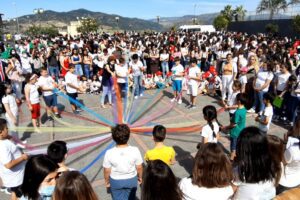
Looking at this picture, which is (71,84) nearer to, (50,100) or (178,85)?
(50,100)

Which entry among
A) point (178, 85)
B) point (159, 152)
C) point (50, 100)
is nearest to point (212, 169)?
point (159, 152)

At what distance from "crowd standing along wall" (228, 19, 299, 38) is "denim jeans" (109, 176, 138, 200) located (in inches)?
1362

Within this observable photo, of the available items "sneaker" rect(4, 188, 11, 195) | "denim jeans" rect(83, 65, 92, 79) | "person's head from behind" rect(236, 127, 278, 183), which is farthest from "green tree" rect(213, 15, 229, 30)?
"person's head from behind" rect(236, 127, 278, 183)

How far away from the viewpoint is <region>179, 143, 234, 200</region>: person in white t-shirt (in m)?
2.94

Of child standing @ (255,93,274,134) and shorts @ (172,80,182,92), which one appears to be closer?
child standing @ (255,93,274,134)

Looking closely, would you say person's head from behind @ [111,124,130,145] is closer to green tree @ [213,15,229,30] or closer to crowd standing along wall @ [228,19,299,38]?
crowd standing along wall @ [228,19,299,38]

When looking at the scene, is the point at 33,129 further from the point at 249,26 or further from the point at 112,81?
the point at 249,26

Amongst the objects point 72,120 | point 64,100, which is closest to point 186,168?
point 72,120

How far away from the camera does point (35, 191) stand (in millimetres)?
3025

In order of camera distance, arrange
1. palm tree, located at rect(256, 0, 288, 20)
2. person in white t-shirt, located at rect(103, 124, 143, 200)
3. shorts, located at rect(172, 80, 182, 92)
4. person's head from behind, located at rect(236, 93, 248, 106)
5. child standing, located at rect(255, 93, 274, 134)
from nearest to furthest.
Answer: person in white t-shirt, located at rect(103, 124, 143, 200)
person's head from behind, located at rect(236, 93, 248, 106)
child standing, located at rect(255, 93, 274, 134)
shorts, located at rect(172, 80, 182, 92)
palm tree, located at rect(256, 0, 288, 20)

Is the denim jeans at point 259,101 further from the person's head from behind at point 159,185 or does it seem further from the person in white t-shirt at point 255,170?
the person's head from behind at point 159,185

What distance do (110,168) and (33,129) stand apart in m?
5.61

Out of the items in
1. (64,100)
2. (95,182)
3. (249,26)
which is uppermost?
(249,26)

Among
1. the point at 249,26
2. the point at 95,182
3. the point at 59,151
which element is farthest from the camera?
the point at 249,26
